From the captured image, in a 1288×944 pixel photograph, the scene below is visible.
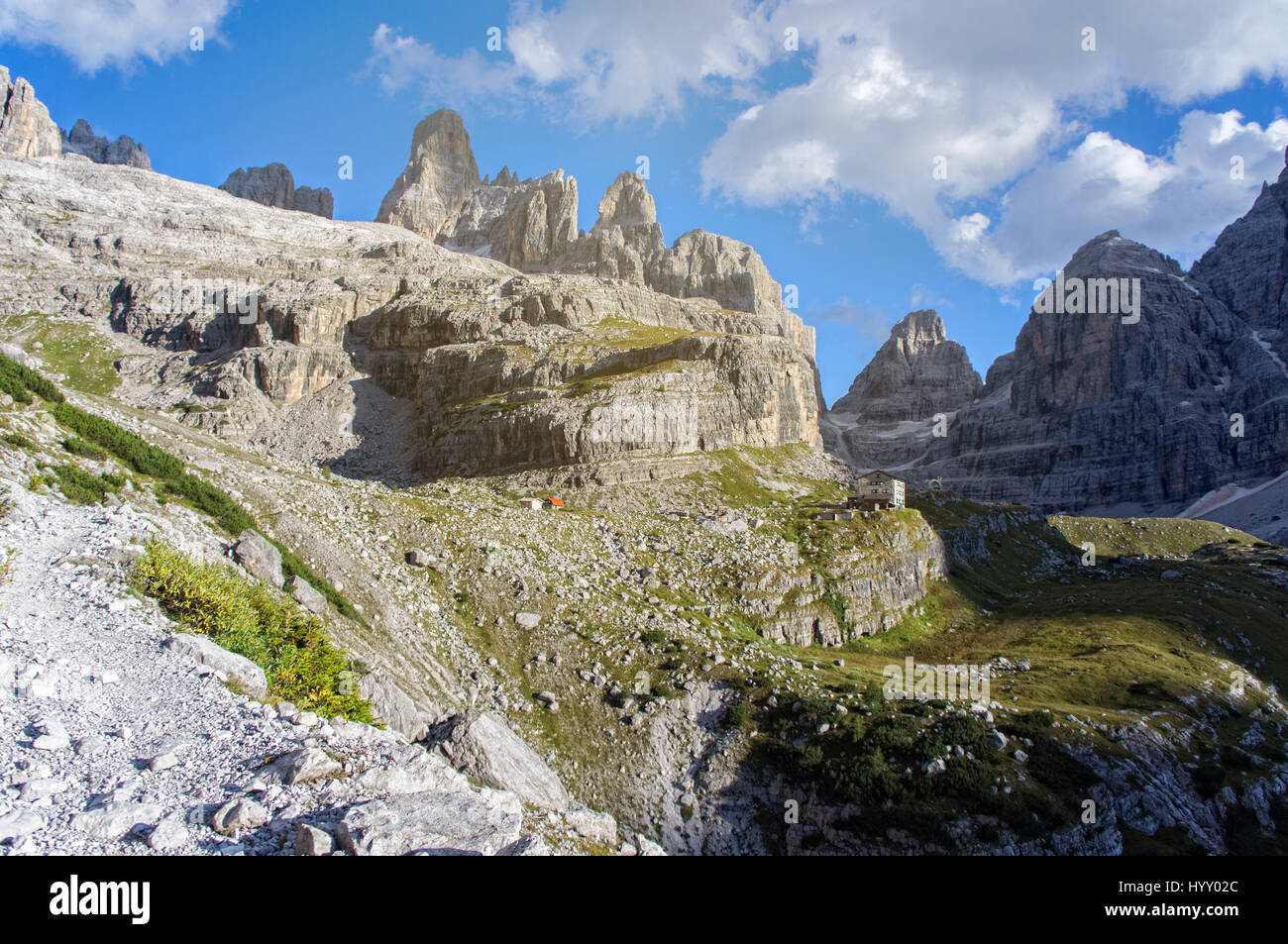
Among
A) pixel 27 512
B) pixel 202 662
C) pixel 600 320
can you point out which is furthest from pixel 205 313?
pixel 202 662

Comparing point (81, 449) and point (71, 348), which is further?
point (71, 348)

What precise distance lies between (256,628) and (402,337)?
116m

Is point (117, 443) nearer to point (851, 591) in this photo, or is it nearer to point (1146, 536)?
point (851, 591)

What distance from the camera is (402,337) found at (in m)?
130

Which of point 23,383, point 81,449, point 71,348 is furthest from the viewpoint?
point 71,348

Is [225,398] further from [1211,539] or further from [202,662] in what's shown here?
[1211,539]

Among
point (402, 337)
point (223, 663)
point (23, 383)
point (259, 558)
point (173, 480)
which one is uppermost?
point (402, 337)

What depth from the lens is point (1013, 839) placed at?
96.8 feet

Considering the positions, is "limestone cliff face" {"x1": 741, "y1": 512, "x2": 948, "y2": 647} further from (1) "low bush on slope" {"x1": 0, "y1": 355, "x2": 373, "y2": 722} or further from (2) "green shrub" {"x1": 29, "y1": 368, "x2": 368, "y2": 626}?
(1) "low bush on slope" {"x1": 0, "y1": 355, "x2": 373, "y2": 722}

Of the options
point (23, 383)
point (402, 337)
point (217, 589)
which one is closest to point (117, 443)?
point (23, 383)

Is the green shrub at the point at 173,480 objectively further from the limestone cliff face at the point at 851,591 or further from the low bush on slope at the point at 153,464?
the limestone cliff face at the point at 851,591

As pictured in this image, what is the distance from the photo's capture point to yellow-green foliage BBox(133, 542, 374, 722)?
21188 millimetres

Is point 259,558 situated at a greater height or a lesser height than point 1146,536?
lesser

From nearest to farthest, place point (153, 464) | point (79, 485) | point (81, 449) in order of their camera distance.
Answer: point (79, 485) → point (81, 449) → point (153, 464)
